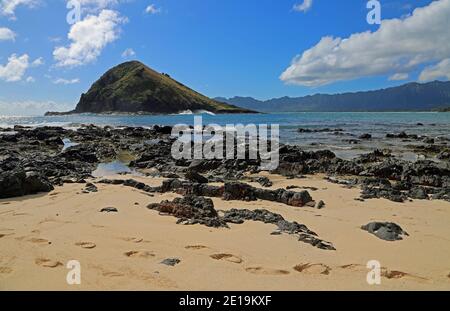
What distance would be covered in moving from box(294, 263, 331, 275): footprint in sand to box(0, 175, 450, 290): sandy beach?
0.01 metres

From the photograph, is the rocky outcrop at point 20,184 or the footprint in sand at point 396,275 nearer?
the footprint in sand at point 396,275

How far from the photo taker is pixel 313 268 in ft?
18.3

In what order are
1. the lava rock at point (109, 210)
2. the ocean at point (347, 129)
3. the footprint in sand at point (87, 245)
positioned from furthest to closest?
the ocean at point (347, 129) → the lava rock at point (109, 210) → the footprint in sand at point (87, 245)

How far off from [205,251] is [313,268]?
1.78 metres

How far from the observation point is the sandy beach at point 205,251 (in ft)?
16.6

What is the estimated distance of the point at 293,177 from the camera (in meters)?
15.9

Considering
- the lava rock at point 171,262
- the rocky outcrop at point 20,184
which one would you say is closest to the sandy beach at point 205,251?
the lava rock at point 171,262

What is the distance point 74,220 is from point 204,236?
303cm

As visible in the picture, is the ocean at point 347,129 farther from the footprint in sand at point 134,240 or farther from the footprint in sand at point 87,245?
the footprint in sand at point 87,245

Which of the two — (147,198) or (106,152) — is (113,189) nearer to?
(147,198)

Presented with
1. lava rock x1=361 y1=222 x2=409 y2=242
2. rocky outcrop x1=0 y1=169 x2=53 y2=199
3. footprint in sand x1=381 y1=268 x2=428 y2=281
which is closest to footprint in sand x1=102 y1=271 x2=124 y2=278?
footprint in sand x1=381 y1=268 x2=428 y2=281

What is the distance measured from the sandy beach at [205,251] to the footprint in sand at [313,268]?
0.01m

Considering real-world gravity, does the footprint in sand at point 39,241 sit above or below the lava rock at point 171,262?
above
